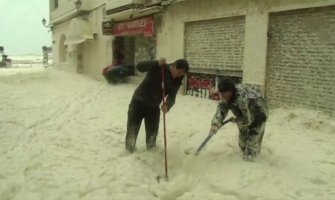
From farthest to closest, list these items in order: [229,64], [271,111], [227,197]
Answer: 1. [229,64]
2. [271,111]
3. [227,197]

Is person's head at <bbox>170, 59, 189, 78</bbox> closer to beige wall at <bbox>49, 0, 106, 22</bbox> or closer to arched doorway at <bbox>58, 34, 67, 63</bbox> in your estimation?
beige wall at <bbox>49, 0, 106, 22</bbox>

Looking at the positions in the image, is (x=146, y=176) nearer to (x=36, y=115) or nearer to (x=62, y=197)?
(x=62, y=197)

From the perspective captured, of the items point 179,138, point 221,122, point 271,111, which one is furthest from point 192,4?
point 221,122

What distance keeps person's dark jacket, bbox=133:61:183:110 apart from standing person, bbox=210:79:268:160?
3.00 feet

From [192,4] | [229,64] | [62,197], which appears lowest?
[62,197]

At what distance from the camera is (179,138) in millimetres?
7531

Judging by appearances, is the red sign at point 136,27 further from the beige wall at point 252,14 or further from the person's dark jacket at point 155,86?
the person's dark jacket at point 155,86

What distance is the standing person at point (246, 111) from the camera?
548 cm

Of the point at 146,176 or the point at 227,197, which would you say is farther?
the point at 146,176

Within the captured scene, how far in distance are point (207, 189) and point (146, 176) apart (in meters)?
1.02

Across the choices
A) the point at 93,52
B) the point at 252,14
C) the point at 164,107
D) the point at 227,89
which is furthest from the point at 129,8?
the point at 227,89

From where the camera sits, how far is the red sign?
1296 centimetres

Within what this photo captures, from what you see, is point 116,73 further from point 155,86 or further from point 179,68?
point 179,68

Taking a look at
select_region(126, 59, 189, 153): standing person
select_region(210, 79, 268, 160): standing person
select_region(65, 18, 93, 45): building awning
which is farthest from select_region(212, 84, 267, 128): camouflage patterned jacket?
select_region(65, 18, 93, 45): building awning
